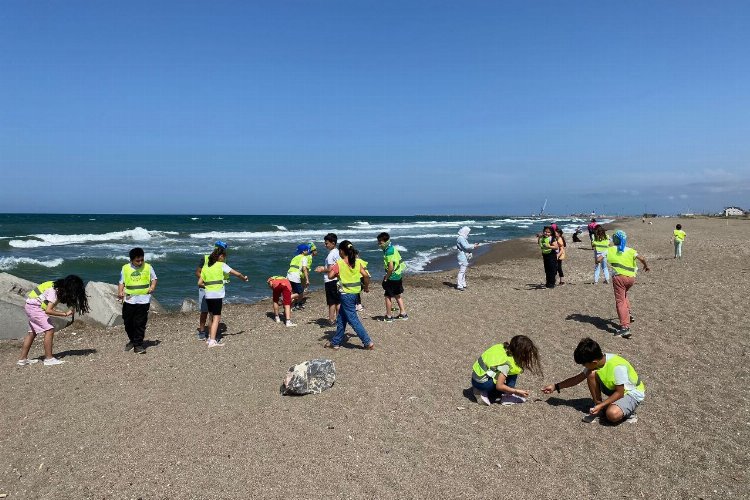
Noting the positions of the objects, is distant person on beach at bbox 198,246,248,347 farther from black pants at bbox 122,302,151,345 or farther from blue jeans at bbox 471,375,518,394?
blue jeans at bbox 471,375,518,394

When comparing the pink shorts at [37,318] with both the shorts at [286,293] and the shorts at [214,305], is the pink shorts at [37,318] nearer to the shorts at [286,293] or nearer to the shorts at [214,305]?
the shorts at [214,305]

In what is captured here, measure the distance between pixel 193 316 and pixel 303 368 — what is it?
275 inches

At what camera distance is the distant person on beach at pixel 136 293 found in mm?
8477

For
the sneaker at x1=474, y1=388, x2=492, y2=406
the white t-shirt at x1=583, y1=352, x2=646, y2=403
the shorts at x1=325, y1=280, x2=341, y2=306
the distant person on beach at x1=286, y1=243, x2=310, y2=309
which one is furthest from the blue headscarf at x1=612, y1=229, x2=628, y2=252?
the distant person on beach at x1=286, y1=243, x2=310, y2=309

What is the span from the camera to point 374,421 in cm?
569

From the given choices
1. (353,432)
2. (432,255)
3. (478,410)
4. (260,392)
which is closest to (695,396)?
(478,410)

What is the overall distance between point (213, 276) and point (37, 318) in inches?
113

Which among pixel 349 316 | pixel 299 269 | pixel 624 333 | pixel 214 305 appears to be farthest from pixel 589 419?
pixel 299 269

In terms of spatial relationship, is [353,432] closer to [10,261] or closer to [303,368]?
[303,368]

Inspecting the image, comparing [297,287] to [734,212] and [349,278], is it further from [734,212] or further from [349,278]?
[734,212]

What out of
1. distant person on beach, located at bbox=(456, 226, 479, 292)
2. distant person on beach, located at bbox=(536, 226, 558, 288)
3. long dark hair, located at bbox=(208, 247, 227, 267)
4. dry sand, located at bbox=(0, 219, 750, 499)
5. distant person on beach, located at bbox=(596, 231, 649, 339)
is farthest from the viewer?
distant person on beach, located at bbox=(456, 226, 479, 292)

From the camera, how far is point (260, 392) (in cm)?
665

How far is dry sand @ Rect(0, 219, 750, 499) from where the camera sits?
14.9ft

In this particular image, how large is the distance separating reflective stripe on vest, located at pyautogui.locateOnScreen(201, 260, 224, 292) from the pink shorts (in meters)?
2.60
